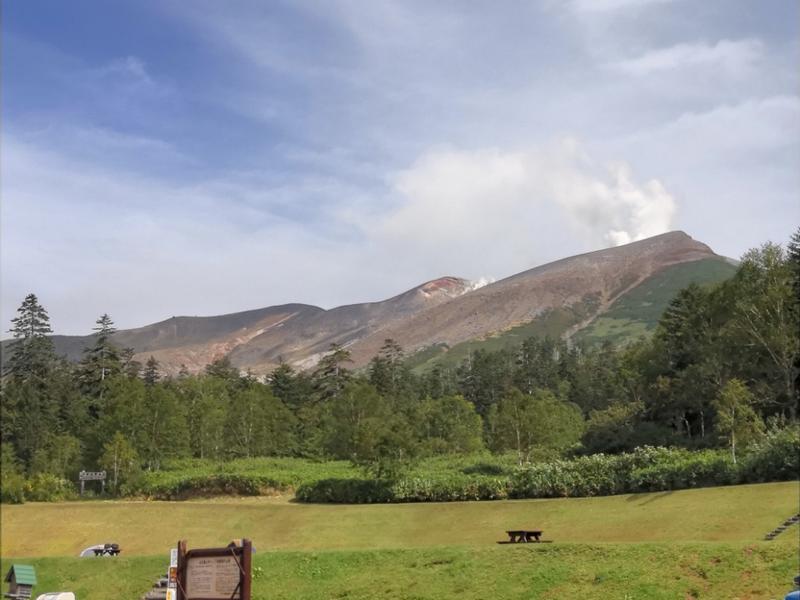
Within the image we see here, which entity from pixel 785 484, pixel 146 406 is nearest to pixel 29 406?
pixel 785 484

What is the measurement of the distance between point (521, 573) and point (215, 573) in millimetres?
10435

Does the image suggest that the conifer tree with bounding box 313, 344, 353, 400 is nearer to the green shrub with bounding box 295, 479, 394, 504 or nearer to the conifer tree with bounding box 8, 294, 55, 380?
the green shrub with bounding box 295, 479, 394, 504

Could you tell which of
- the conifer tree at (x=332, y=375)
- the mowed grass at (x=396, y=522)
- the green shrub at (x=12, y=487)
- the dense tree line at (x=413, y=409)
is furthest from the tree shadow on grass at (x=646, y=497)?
the conifer tree at (x=332, y=375)

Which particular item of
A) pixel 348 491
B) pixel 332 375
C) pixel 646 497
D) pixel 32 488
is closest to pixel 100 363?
pixel 348 491

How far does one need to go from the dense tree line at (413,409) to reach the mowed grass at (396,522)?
2.84 meters

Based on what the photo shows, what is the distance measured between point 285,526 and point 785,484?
66.5ft

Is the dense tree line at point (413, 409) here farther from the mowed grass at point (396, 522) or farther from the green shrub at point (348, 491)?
the mowed grass at point (396, 522)

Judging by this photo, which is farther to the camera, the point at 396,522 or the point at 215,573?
the point at 396,522

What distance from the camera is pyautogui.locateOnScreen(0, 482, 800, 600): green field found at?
19.3 metres

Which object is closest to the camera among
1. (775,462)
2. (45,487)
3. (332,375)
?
(45,487)

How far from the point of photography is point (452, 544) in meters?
28.6

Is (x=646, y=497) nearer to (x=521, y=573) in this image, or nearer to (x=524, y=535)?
(x=524, y=535)

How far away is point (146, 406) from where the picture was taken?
4816 cm

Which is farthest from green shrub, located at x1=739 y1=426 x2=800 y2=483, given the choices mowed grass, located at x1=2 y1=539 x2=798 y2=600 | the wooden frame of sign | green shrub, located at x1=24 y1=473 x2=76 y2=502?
the wooden frame of sign
